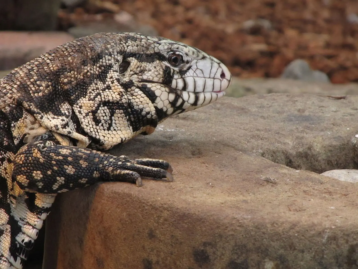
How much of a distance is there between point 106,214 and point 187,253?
58 cm

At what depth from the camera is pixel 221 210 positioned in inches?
146

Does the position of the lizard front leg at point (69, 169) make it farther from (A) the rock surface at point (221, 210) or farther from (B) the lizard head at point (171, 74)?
(B) the lizard head at point (171, 74)

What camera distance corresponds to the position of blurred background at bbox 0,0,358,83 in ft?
38.5

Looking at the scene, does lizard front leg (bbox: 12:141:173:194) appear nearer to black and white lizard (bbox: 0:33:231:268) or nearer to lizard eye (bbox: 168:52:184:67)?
black and white lizard (bbox: 0:33:231:268)

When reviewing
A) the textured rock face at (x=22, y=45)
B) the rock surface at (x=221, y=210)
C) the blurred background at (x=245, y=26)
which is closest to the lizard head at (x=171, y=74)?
the rock surface at (x=221, y=210)

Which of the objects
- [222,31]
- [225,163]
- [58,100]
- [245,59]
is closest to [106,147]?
[58,100]

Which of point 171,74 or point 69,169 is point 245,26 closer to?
point 171,74

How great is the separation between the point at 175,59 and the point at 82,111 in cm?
71

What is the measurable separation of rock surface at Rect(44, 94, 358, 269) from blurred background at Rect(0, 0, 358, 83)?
599 cm

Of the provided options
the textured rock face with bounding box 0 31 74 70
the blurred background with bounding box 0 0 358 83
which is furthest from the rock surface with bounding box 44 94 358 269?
the blurred background with bounding box 0 0 358 83

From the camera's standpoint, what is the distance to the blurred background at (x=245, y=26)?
1173 centimetres

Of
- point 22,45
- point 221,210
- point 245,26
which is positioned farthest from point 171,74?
point 245,26

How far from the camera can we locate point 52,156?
416 centimetres

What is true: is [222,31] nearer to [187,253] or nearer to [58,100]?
[58,100]
